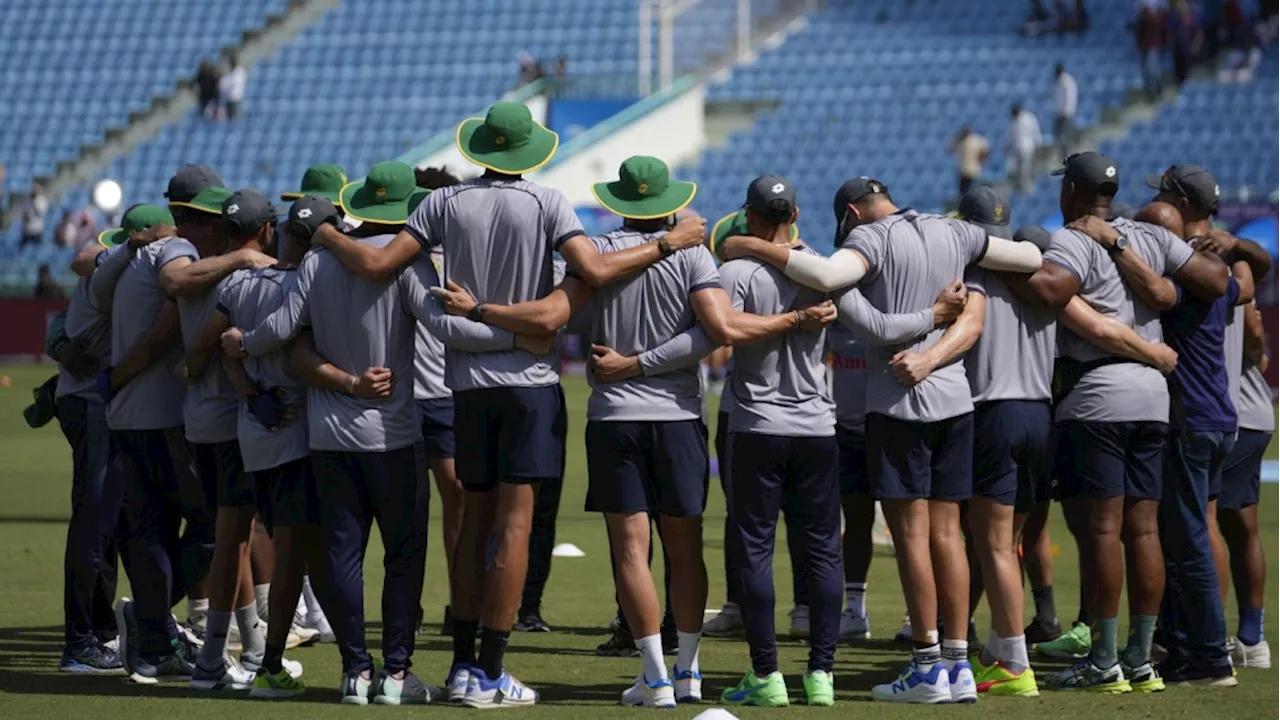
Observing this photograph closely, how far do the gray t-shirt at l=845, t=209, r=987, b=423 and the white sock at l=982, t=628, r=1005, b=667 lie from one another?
94 cm

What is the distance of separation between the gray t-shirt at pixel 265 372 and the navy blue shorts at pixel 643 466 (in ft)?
3.82

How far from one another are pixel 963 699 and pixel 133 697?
3.25 meters

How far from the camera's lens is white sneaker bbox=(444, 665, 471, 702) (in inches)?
313

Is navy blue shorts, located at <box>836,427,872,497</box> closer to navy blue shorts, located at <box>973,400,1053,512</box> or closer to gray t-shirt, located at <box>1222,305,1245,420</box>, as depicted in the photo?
navy blue shorts, located at <box>973,400,1053,512</box>

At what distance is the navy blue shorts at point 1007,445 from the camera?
834 cm

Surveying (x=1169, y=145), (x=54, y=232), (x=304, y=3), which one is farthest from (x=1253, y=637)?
(x=304, y=3)

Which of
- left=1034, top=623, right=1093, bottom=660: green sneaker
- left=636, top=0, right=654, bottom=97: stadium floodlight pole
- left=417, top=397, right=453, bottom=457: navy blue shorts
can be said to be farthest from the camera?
left=636, top=0, right=654, bottom=97: stadium floodlight pole

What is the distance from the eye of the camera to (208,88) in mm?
37312

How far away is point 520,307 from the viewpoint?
791 centimetres

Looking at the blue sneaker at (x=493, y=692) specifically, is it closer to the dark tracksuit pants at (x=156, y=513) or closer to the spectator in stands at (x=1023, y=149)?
the dark tracksuit pants at (x=156, y=513)

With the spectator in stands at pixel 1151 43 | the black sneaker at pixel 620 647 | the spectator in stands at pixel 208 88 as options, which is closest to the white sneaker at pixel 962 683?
the black sneaker at pixel 620 647

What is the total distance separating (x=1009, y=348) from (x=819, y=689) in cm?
159

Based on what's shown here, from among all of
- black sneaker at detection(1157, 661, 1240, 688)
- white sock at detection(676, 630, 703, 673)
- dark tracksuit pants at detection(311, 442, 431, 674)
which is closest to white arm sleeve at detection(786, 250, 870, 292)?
white sock at detection(676, 630, 703, 673)

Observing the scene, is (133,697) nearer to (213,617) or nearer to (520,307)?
(213,617)
